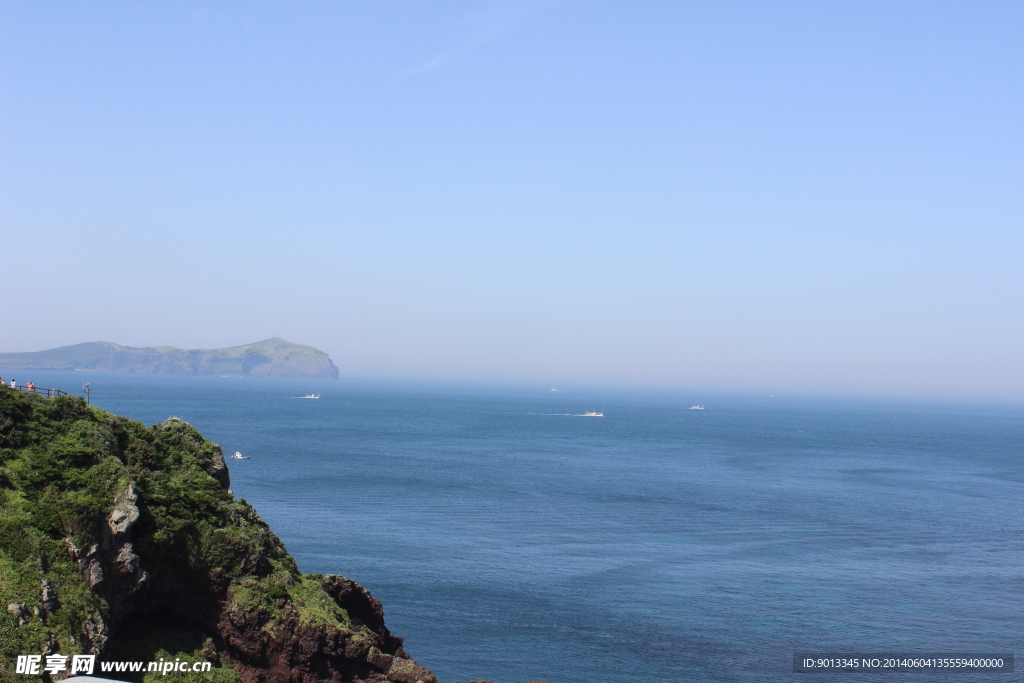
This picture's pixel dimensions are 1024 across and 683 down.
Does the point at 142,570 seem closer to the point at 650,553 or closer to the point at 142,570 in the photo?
the point at 142,570

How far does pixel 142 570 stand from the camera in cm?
2709

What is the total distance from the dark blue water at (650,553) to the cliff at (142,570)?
13107 millimetres

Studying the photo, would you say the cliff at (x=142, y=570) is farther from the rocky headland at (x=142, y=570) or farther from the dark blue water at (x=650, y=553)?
the dark blue water at (x=650, y=553)

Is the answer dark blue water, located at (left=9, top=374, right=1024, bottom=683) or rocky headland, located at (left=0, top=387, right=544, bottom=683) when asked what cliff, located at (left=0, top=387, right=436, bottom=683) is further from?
dark blue water, located at (left=9, top=374, right=1024, bottom=683)

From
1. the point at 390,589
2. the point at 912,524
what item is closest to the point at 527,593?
the point at 390,589

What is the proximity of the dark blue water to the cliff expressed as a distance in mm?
13107

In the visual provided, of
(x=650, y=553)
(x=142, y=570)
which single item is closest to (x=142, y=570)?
(x=142, y=570)

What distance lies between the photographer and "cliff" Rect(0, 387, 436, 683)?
24016 millimetres

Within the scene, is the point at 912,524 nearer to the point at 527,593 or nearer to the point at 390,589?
the point at 527,593

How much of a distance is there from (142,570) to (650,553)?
149ft

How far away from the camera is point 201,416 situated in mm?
172750

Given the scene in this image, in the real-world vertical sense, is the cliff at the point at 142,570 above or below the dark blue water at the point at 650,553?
above

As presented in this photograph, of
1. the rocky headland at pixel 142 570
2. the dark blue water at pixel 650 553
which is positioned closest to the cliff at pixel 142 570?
the rocky headland at pixel 142 570

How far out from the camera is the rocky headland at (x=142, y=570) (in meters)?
24.0
